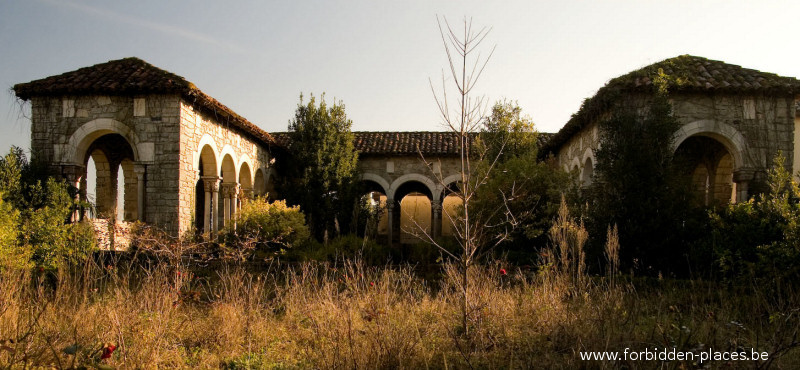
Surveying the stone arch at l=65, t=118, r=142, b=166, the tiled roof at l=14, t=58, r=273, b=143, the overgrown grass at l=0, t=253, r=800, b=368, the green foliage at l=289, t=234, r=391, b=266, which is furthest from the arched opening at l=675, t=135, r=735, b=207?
the stone arch at l=65, t=118, r=142, b=166

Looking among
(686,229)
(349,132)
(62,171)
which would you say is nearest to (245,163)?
(349,132)

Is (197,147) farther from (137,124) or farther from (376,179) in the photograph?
(376,179)

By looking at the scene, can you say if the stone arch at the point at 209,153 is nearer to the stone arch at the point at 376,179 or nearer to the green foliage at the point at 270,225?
the green foliage at the point at 270,225

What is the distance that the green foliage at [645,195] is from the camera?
9.49 m

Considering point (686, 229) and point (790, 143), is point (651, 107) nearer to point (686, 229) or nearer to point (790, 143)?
point (686, 229)

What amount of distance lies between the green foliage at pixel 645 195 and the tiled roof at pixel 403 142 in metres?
8.62

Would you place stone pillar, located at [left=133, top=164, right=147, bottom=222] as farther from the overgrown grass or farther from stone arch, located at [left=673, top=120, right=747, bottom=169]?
stone arch, located at [left=673, top=120, right=747, bottom=169]

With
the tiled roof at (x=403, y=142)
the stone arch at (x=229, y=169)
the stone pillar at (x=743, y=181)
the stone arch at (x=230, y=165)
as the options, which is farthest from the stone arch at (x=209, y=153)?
the stone pillar at (x=743, y=181)

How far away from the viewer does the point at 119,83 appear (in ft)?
36.4

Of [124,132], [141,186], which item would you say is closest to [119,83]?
[124,132]

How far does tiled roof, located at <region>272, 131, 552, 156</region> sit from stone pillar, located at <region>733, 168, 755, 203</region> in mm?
8425

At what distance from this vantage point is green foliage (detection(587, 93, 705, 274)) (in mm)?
9492

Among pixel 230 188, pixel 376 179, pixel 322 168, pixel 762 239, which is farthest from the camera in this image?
pixel 376 179

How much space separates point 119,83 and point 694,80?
11.3m
